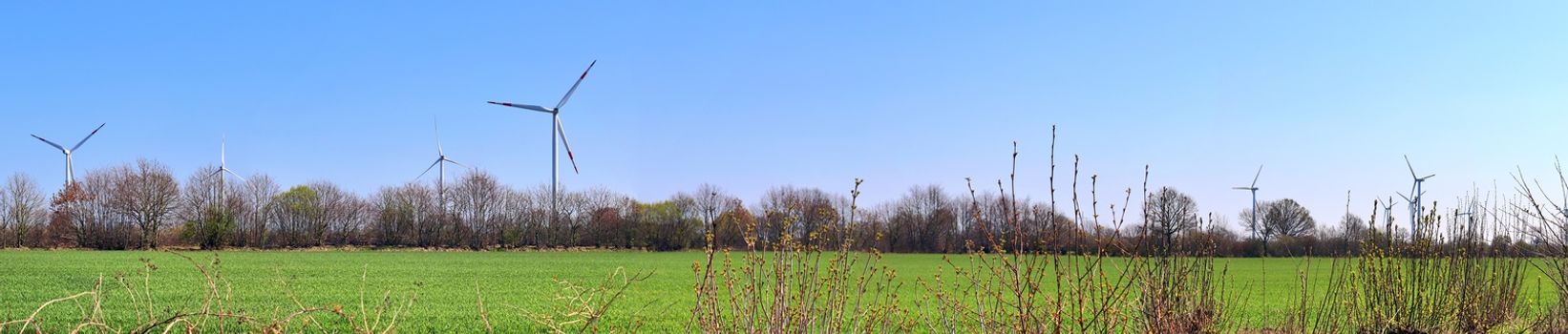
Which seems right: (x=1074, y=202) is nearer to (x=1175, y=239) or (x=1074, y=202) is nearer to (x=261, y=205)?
(x=1175, y=239)

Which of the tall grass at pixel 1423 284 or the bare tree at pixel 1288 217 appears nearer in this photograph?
the tall grass at pixel 1423 284

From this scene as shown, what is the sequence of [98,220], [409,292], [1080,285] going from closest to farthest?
1. [1080,285]
2. [409,292]
3. [98,220]

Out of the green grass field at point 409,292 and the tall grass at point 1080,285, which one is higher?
the tall grass at point 1080,285

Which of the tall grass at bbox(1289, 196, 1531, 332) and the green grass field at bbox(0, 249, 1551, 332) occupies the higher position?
the tall grass at bbox(1289, 196, 1531, 332)

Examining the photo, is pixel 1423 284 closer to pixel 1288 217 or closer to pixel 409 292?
pixel 409 292

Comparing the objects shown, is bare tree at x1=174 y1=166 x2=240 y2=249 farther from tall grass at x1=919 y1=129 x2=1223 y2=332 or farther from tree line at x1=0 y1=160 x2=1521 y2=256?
tall grass at x1=919 y1=129 x2=1223 y2=332

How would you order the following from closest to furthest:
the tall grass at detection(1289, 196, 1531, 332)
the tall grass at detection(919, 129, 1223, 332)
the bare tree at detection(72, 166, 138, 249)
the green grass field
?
the tall grass at detection(919, 129, 1223, 332) → the tall grass at detection(1289, 196, 1531, 332) → the green grass field → the bare tree at detection(72, 166, 138, 249)

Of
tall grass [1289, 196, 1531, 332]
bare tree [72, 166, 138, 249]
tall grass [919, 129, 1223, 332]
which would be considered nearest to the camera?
tall grass [919, 129, 1223, 332]

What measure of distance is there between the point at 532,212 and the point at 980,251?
285 feet

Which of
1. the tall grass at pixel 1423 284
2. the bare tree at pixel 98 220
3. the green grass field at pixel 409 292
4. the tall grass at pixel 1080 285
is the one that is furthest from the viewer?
the bare tree at pixel 98 220

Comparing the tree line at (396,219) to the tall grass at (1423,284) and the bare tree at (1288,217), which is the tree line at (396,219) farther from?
the tall grass at (1423,284)

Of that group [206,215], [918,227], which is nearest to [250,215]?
[206,215]

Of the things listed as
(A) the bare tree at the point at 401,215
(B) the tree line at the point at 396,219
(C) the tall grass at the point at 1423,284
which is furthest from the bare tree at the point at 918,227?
(C) the tall grass at the point at 1423,284

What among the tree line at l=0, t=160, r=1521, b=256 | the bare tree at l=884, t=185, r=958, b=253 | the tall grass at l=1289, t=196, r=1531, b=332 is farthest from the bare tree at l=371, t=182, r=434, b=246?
the tall grass at l=1289, t=196, r=1531, b=332
